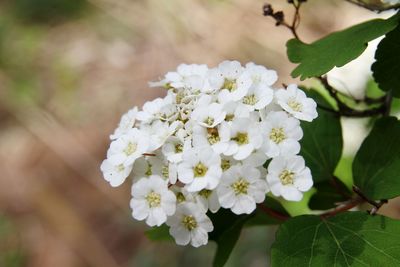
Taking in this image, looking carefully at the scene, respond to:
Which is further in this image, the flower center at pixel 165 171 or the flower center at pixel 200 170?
the flower center at pixel 165 171

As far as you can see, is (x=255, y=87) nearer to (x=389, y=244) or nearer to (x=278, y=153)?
(x=278, y=153)

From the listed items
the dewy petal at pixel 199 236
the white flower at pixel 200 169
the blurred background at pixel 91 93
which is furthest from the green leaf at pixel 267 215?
the blurred background at pixel 91 93

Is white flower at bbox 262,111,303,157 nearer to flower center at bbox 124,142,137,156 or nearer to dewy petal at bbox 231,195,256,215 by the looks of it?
dewy petal at bbox 231,195,256,215

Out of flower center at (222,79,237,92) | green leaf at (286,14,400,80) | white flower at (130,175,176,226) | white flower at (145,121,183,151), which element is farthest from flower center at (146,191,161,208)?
green leaf at (286,14,400,80)

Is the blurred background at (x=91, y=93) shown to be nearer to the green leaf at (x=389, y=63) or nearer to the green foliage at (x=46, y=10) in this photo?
the green foliage at (x=46, y=10)

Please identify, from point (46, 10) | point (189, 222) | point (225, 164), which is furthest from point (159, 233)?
point (46, 10)
